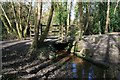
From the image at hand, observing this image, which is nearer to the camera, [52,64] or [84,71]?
[84,71]

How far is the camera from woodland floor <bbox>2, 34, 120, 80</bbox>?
6.54m

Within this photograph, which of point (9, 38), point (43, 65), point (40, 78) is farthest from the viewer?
point (9, 38)

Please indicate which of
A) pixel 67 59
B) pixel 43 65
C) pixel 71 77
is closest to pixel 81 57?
pixel 67 59

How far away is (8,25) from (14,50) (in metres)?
5.64

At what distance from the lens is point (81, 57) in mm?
9125

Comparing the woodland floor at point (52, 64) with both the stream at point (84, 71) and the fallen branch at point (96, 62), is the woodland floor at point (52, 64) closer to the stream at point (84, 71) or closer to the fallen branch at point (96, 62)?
the stream at point (84, 71)

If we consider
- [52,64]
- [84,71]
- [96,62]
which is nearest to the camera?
[84,71]

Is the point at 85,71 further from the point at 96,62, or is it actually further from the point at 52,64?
the point at 52,64

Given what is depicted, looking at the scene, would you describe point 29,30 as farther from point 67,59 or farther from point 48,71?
point 48,71

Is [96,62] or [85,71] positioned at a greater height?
[96,62]

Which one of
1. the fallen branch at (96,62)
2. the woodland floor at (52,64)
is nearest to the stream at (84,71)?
the woodland floor at (52,64)

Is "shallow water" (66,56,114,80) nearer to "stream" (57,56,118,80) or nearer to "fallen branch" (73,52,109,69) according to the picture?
"stream" (57,56,118,80)

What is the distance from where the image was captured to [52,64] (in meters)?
8.13

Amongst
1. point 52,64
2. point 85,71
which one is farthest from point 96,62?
point 52,64
